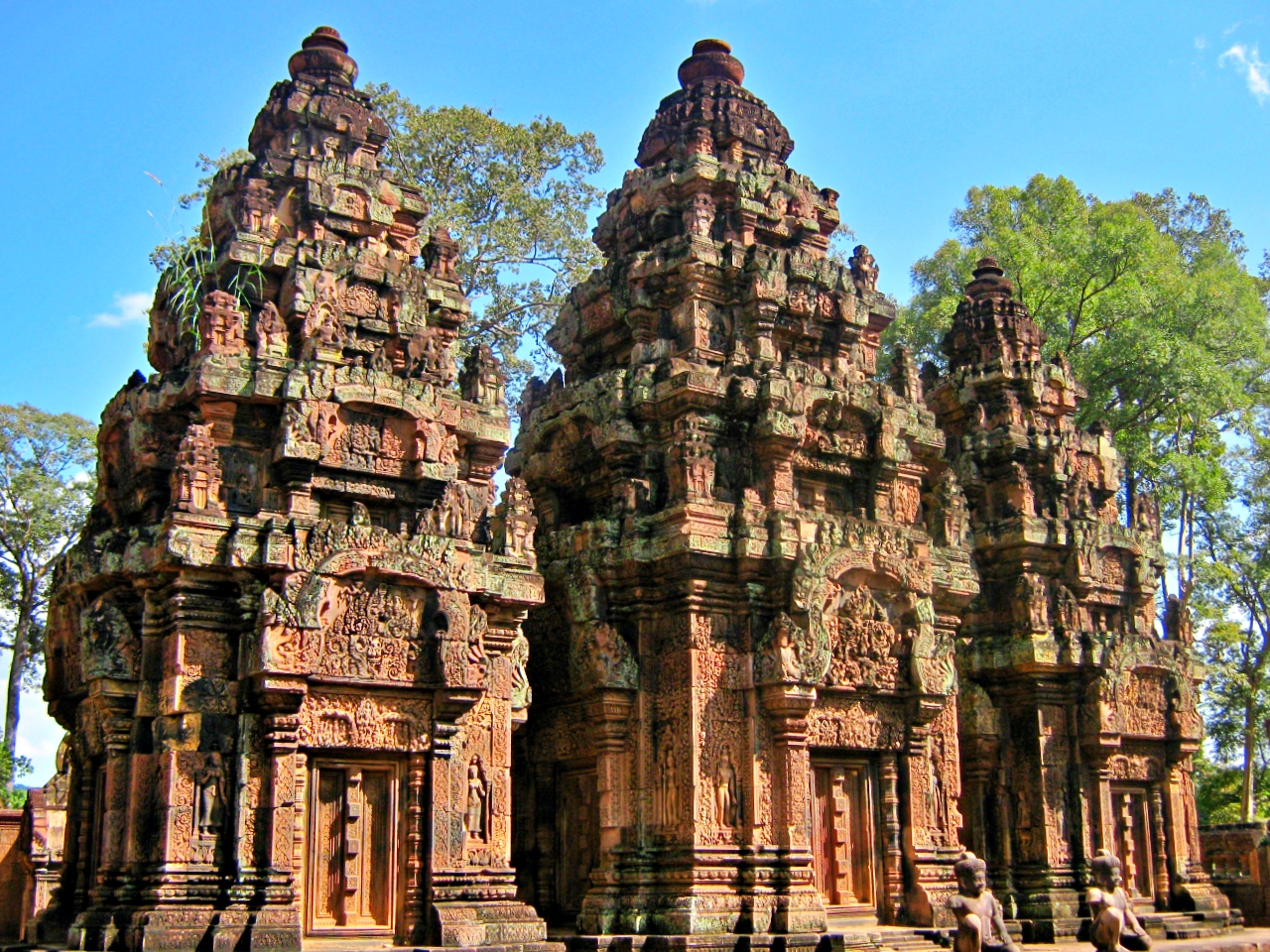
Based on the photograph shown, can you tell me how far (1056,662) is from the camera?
17.6 metres

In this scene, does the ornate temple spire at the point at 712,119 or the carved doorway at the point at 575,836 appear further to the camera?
the ornate temple spire at the point at 712,119

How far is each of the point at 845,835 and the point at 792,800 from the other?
119cm

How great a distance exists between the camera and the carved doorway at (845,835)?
14609 millimetres

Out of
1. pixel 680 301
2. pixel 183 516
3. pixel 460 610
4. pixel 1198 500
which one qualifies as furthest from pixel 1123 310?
pixel 183 516

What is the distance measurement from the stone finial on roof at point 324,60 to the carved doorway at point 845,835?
8.62m

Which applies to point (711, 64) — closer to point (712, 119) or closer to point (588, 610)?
point (712, 119)

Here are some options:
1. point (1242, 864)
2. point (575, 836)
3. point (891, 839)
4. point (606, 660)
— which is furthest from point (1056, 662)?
point (575, 836)

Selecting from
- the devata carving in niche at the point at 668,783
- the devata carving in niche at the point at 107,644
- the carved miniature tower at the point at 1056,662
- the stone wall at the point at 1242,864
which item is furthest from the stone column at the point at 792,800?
the stone wall at the point at 1242,864

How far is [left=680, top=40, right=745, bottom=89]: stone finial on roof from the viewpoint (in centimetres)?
1728

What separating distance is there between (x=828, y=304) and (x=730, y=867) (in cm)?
629

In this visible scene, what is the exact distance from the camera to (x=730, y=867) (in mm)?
13734

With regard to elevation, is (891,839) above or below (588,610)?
below

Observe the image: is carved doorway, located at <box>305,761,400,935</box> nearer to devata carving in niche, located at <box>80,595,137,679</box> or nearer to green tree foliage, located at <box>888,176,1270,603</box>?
devata carving in niche, located at <box>80,595,137,679</box>

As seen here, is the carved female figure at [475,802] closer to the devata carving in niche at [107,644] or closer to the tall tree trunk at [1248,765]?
the devata carving in niche at [107,644]
